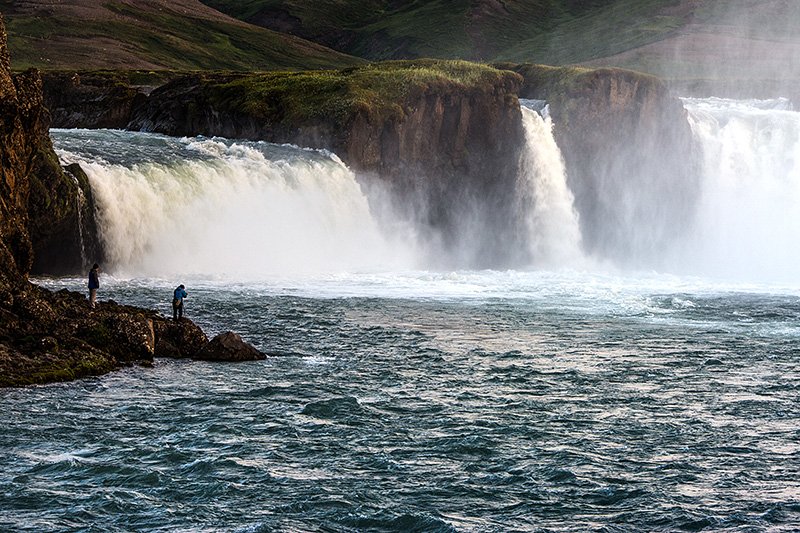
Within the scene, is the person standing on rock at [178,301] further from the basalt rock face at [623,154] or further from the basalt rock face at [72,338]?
the basalt rock face at [623,154]

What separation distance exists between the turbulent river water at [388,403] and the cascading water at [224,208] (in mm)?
187

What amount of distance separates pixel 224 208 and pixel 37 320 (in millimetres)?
32600

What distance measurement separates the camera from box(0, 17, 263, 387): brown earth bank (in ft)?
118

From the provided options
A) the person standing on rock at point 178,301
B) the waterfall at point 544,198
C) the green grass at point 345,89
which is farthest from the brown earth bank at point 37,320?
the waterfall at point 544,198

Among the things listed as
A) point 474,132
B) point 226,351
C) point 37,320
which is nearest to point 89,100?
point 474,132

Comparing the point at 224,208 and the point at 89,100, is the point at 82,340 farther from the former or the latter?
the point at 89,100

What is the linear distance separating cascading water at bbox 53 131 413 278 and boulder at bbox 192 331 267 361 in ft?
73.3

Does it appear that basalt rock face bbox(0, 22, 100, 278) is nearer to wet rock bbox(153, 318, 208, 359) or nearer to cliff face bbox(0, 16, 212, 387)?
cliff face bbox(0, 16, 212, 387)

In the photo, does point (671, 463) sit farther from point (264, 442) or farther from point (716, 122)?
point (716, 122)

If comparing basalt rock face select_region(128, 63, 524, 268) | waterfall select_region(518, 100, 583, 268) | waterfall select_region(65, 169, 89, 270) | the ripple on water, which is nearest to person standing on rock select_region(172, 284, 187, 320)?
the ripple on water

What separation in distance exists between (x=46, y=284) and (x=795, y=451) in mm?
35868

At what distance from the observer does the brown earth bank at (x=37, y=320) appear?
35875 mm

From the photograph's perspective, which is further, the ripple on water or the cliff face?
the cliff face

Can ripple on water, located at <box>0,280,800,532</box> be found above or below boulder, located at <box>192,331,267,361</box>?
below
